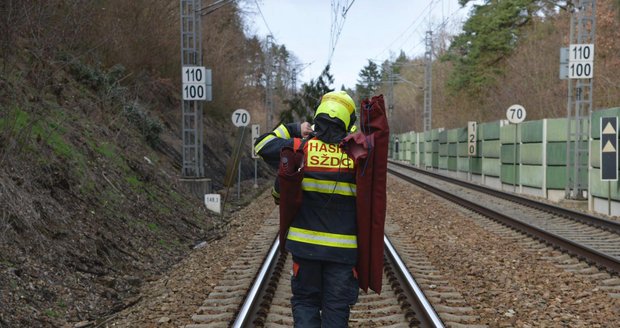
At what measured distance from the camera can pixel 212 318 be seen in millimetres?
6547

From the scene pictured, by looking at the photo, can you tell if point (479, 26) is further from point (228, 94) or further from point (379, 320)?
point (379, 320)

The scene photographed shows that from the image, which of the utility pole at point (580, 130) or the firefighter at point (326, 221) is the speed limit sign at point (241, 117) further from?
the firefighter at point (326, 221)

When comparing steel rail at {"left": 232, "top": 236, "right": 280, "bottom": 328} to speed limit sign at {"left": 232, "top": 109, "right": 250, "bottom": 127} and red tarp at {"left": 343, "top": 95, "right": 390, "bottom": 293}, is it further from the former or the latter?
speed limit sign at {"left": 232, "top": 109, "right": 250, "bottom": 127}

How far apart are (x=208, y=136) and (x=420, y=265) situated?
62.1 ft

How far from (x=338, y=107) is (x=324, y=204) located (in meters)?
0.59

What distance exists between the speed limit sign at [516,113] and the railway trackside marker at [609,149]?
329 inches

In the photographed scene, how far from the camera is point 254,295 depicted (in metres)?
7.06

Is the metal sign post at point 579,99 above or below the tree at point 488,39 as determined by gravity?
below

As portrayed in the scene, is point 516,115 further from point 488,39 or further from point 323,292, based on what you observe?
point 488,39

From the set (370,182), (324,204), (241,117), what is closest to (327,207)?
(324,204)

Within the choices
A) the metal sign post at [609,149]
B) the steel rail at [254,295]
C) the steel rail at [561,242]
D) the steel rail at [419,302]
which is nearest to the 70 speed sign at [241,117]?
the steel rail at [561,242]

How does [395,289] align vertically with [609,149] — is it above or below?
below

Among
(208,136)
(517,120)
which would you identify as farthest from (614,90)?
(208,136)

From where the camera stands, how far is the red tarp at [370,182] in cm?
384
